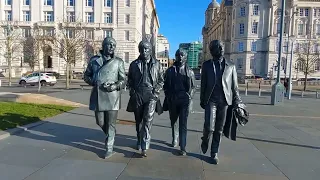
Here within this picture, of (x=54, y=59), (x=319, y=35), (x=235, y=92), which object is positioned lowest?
(x=235, y=92)

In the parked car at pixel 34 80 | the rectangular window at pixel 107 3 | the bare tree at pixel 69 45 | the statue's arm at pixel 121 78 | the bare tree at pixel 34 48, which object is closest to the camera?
the statue's arm at pixel 121 78

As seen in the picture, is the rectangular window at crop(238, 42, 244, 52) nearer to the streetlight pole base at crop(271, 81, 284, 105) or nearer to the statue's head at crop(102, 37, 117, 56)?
the streetlight pole base at crop(271, 81, 284, 105)

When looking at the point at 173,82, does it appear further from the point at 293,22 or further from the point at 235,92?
the point at 293,22

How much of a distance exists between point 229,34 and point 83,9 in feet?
148

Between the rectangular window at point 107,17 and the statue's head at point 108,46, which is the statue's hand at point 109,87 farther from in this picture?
the rectangular window at point 107,17

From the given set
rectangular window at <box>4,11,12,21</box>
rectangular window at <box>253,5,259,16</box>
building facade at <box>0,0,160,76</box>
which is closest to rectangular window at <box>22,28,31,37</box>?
building facade at <box>0,0,160,76</box>

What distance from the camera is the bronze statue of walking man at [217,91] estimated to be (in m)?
4.68

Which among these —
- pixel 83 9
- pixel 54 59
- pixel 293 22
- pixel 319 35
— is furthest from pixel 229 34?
pixel 54 59

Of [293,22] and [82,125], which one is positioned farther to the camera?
[293,22]

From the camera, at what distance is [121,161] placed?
15.6 ft

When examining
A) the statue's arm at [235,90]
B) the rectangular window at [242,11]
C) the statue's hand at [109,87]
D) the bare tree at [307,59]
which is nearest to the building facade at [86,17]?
the rectangular window at [242,11]

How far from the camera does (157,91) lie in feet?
16.3

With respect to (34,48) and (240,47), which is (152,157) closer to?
(34,48)

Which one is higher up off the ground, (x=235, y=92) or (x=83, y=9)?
(x=83, y=9)
